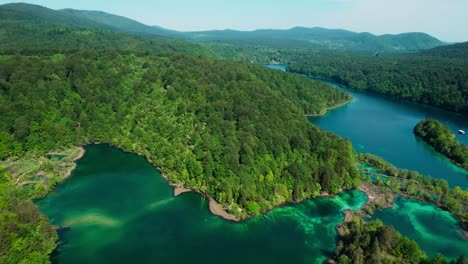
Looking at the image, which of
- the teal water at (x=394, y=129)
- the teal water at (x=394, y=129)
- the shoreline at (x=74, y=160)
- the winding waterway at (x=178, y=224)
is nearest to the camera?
the winding waterway at (x=178, y=224)

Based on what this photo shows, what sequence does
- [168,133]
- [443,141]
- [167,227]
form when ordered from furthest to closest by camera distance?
[443,141], [168,133], [167,227]

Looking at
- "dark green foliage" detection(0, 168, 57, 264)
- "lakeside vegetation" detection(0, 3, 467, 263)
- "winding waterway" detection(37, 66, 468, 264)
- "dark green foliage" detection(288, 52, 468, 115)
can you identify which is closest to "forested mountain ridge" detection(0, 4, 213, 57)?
"lakeside vegetation" detection(0, 3, 467, 263)

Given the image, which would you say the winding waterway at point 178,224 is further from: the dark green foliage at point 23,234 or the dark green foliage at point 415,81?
the dark green foliage at point 415,81

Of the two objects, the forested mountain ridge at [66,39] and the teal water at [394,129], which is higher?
the forested mountain ridge at [66,39]

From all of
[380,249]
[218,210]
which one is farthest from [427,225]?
[218,210]

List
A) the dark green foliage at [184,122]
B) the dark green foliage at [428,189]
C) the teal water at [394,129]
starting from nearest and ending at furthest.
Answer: the dark green foliage at [428,189], the dark green foliage at [184,122], the teal water at [394,129]

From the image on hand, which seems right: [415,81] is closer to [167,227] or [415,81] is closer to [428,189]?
[428,189]

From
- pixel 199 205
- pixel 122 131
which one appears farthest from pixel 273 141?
pixel 122 131

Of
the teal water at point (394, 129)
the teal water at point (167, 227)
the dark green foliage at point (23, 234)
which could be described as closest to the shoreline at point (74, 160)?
the teal water at point (167, 227)
